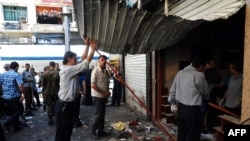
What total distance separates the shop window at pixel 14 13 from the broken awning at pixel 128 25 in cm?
2277

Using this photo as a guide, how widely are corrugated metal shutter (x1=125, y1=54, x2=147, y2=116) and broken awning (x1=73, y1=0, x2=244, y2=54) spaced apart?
9.72ft

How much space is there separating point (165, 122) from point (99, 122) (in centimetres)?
212

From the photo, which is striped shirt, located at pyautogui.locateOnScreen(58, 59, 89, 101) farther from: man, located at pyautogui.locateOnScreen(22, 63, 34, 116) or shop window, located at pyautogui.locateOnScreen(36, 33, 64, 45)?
shop window, located at pyautogui.locateOnScreen(36, 33, 64, 45)

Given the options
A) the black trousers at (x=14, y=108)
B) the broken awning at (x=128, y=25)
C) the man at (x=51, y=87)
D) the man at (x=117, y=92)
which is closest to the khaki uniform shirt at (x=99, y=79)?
the broken awning at (x=128, y=25)

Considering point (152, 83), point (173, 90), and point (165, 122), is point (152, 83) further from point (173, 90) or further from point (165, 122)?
point (173, 90)

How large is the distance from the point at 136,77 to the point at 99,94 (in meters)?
3.16

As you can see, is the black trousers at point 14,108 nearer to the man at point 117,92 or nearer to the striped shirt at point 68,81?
the striped shirt at point 68,81

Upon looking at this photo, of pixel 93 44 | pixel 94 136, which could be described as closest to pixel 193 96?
pixel 93 44

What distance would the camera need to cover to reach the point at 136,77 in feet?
28.6

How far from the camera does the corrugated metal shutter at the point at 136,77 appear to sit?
7.88m

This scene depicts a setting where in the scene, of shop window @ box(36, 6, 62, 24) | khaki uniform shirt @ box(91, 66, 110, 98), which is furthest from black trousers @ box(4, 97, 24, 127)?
shop window @ box(36, 6, 62, 24)

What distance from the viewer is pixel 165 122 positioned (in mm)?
6863

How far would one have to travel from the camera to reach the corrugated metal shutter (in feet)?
25.9

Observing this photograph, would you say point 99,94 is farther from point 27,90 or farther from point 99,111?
point 27,90
